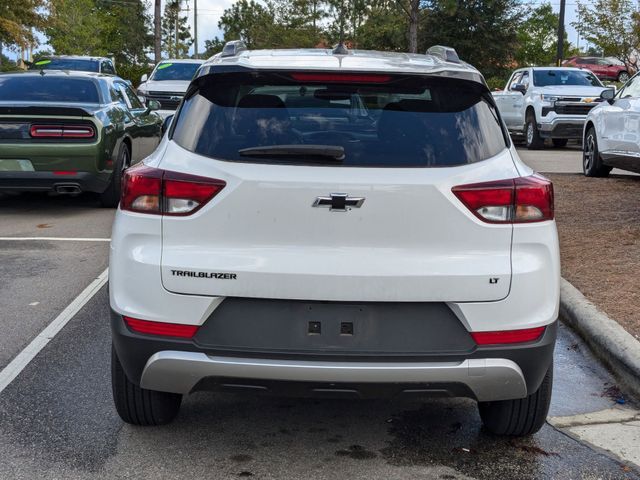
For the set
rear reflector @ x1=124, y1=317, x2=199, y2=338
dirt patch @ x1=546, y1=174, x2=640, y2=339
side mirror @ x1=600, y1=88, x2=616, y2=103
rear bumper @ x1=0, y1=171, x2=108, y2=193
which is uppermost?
side mirror @ x1=600, y1=88, x2=616, y2=103

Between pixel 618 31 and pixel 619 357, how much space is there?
94.1ft

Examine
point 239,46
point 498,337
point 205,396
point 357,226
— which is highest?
point 239,46

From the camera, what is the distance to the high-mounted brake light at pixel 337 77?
401cm

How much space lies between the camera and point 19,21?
115 ft

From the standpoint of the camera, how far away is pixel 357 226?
3775 mm

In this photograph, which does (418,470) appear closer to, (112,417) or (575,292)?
(112,417)

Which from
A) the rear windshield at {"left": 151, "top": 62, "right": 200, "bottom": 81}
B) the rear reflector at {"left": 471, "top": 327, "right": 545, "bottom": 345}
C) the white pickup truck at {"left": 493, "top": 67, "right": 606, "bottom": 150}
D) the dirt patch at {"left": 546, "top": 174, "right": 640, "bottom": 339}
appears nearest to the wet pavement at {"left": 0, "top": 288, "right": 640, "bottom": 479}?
the rear reflector at {"left": 471, "top": 327, "right": 545, "bottom": 345}

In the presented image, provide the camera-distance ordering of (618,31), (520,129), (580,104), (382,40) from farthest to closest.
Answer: (382,40) < (618,31) < (520,129) < (580,104)

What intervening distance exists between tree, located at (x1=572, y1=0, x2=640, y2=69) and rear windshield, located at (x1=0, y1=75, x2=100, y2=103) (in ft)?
76.7

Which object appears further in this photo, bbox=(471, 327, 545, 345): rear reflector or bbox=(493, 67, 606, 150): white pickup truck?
bbox=(493, 67, 606, 150): white pickup truck

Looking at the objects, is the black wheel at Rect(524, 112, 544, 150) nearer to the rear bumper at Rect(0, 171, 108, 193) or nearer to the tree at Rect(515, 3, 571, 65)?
the rear bumper at Rect(0, 171, 108, 193)

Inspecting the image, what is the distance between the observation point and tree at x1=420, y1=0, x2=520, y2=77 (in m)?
46.7

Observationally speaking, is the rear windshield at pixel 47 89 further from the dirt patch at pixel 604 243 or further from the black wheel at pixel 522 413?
the black wheel at pixel 522 413

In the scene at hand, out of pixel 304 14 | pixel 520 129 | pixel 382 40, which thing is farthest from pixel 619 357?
pixel 304 14
